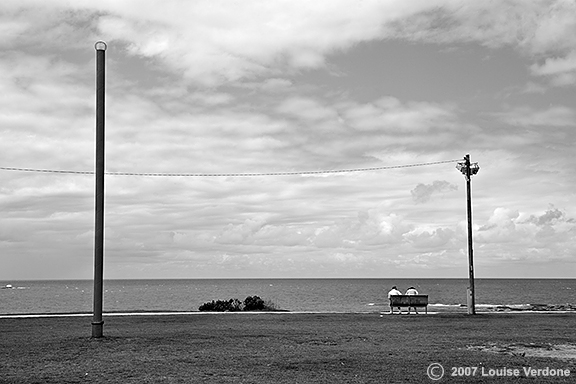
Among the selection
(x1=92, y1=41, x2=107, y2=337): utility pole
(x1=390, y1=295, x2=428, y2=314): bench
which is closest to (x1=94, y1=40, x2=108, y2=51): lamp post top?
(x1=92, y1=41, x2=107, y2=337): utility pole

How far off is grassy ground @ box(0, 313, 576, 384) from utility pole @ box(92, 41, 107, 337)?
27.5 inches

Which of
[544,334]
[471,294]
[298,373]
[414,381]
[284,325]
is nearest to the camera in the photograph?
[414,381]

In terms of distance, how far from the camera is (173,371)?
37.3ft

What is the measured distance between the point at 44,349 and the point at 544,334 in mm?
12087

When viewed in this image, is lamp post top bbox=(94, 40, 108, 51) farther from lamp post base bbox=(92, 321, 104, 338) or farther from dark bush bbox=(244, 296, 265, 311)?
dark bush bbox=(244, 296, 265, 311)

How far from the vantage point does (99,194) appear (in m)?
16.0

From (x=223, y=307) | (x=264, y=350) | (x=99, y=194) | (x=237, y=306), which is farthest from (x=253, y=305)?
(x=264, y=350)

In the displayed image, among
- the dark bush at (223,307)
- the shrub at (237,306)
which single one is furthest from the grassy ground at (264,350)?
the shrub at (237,306)

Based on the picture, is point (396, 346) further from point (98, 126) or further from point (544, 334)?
point (98, 126)

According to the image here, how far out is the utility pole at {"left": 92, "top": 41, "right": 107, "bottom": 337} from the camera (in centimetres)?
1589

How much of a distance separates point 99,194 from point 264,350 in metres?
5.38

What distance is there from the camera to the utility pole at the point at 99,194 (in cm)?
1589

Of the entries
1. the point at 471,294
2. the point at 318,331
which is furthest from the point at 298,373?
the point at 471,294

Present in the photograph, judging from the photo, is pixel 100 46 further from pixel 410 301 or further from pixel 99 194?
pixel 410 301
